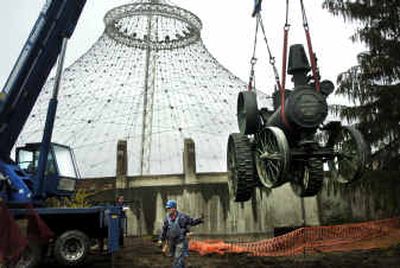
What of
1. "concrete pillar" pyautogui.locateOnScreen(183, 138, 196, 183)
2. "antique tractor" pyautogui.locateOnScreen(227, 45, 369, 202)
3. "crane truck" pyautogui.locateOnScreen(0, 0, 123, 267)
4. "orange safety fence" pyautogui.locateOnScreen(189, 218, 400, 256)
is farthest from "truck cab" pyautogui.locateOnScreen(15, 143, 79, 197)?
Result: "concrete pillar" pyautogui.locateOnScreen(183, 138, 196, 183)

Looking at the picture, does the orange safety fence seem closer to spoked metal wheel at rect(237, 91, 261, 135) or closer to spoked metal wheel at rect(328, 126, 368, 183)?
spoked metal wheel at rect(237, 91, 261, 135)

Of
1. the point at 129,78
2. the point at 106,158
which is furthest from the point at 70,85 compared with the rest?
the point at 106,158

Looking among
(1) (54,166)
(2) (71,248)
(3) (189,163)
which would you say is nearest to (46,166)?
(1) (54,166)

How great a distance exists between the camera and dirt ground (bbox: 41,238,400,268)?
10.8 m

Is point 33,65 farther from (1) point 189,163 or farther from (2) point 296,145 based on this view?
(1) point 189,163

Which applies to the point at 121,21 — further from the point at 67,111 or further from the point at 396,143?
the point at 396,143

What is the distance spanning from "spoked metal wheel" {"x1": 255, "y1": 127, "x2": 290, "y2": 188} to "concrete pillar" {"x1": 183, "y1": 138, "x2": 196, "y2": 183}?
1435 centimetres

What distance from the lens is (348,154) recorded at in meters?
6.56

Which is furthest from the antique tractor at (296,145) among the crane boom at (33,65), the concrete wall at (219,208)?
the concrete wall at (219,208)

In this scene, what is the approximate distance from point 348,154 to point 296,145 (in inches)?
31.0

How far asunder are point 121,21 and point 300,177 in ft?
135

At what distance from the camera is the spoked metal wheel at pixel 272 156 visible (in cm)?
571

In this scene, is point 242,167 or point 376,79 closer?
point 242,167

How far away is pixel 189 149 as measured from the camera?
71.5 ft
